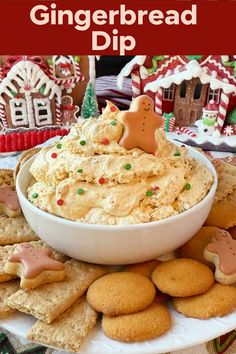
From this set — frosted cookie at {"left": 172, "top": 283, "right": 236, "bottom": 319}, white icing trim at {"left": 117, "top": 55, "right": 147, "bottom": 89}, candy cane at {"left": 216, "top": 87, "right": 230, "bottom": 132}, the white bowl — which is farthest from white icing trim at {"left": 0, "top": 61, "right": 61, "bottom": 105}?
frosted cookie at {"left": 172, "top": 283, "right": 236, "bottom": 319}

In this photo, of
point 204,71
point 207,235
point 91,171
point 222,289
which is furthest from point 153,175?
point 204,71

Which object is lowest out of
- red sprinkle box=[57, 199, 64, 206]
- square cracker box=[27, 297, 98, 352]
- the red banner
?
square cracker box=[27, 297, 98, 352]

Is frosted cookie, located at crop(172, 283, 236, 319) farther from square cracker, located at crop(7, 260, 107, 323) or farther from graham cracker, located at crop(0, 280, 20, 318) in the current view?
graham cracker, located at crop(0, 280, 20, 318)

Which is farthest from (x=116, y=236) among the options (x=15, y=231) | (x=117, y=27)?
(x=117, y=27)

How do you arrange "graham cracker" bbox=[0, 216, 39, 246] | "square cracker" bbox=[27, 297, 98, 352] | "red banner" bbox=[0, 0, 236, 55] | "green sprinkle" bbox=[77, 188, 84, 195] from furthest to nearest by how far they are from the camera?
"red banner" bbox=[0, 0, 236, 55]
"graham cracker" bbox=[0, 216, 39, 246]
"green sprinkle" bbox=[77, 188, 84, 195]
"square cracker" bbox=[27, 297, 98, 352]

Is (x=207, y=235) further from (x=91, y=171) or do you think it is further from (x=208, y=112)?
(x=208, y=112)

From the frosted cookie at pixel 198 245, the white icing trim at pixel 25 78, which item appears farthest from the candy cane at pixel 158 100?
the frosted cookie at pixel 198 245
